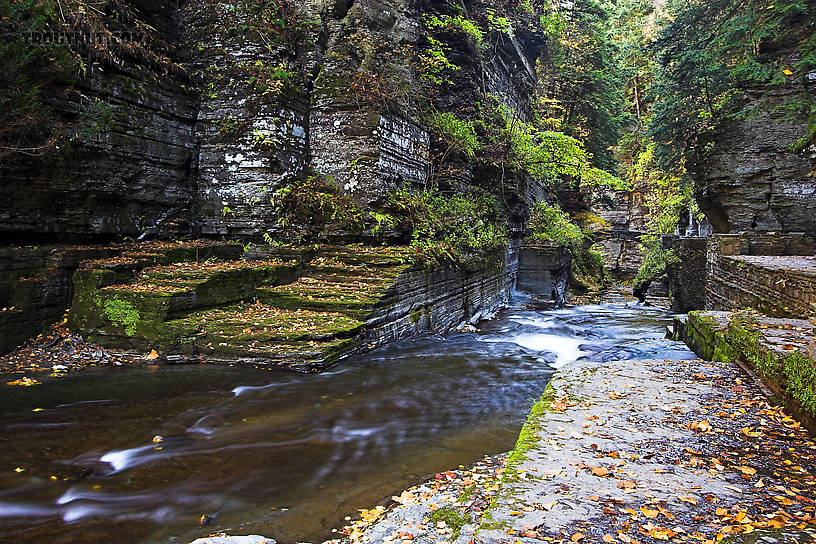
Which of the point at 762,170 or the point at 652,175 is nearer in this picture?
the point at 762,170

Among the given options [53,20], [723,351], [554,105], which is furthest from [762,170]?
[53,20]

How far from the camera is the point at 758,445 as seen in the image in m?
3.00

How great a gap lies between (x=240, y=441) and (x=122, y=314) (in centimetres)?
368

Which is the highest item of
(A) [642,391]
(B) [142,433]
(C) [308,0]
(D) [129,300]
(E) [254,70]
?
(C) [308,0]

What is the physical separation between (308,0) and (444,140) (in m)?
4.51

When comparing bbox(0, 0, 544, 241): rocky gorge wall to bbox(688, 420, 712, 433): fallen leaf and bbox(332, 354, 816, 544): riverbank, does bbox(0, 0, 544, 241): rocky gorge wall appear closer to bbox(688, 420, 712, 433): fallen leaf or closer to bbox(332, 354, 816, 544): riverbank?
bbox(332, 354, 816, 544): riverbank

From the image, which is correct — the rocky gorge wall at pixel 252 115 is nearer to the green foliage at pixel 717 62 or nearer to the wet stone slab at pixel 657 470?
the wet stone slab at pixel 657 470

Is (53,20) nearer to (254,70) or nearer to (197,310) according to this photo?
Result: (254,70)

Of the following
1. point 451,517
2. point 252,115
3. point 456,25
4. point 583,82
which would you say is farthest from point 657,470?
point 583,82

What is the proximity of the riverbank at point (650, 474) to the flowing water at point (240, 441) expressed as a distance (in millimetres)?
862

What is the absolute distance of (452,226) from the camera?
10859 mm

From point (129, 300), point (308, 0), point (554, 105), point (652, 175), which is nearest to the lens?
point (129, 300)

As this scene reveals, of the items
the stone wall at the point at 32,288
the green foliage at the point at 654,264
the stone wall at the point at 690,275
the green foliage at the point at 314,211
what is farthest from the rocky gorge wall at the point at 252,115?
the green foliage at the point at 654,264

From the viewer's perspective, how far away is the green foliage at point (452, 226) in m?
9.48
